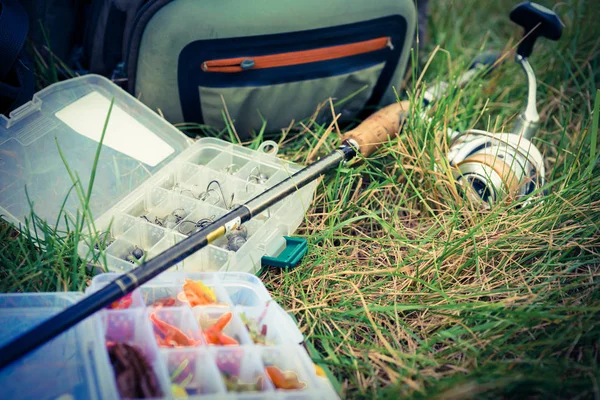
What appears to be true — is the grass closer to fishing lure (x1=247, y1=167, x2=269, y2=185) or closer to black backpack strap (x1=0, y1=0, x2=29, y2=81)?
fishing lure (x1=247, y1=167, x2=269, y2=185)

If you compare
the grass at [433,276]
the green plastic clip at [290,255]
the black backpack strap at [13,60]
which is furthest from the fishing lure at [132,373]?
the black backpack strap at [13,60]

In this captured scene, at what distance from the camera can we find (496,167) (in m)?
1.88

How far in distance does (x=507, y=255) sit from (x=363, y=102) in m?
0.95

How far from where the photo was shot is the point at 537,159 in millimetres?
1963

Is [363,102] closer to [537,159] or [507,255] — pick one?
[537,159]

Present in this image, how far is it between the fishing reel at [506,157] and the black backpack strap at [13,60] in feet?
5.06

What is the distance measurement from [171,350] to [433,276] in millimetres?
864

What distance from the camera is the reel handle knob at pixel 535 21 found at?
7.04ft

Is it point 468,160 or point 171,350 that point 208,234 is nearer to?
point 171,350

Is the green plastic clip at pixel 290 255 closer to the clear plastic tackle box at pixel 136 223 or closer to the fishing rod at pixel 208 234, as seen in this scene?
the clear plastic tackle box at pixel 136 223

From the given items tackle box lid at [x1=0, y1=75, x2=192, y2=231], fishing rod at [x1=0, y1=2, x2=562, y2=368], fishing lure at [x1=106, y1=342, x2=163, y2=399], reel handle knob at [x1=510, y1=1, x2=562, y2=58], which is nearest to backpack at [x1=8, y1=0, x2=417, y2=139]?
tackle box lid at [x1=0, y1=75, x2=192, y2=231]

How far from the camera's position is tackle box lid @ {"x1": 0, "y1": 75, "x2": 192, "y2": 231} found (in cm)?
175

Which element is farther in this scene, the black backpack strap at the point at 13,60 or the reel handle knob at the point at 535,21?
the reel handle knob at the point at 535,21

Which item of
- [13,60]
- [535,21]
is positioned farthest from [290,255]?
[535,21]
